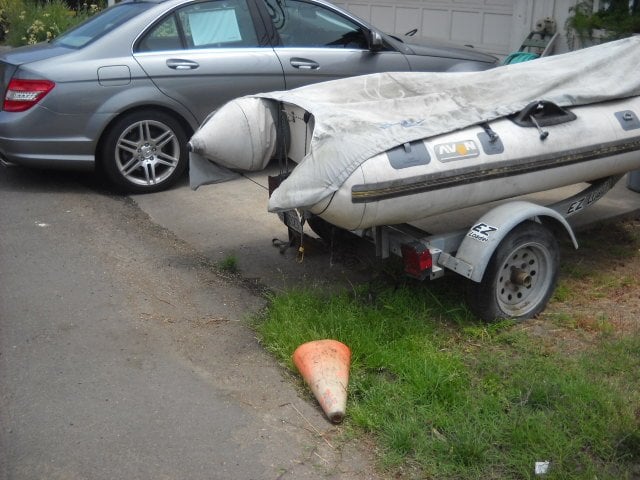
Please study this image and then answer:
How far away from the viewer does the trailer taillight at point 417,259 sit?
5.09m

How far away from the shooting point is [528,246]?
211 inches

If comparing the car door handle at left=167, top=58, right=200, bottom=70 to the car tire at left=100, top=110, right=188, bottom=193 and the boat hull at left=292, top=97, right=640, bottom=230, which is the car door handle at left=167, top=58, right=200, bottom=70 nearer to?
the car tire at left=100, top=110, right=188, bottom=193

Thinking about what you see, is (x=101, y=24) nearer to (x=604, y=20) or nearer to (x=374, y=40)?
(x=374, y=40)

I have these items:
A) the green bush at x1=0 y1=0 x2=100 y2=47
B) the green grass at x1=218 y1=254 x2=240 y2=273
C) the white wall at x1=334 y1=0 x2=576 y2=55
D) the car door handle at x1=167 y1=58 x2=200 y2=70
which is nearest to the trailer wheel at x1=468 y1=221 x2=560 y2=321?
the green grass at x1=218 y1=254 x2=240 y2=273

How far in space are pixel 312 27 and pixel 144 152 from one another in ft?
6.85

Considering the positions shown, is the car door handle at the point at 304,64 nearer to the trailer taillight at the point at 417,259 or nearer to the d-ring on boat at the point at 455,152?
the d-ring on boat at the point at 455,152

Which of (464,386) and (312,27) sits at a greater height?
(312,27)

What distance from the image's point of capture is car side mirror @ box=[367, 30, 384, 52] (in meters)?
8.60

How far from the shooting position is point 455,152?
5.07 meters

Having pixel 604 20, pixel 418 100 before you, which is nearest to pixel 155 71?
pixel 418 100

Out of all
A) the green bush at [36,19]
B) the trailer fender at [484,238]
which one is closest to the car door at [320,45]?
the trailer fender at [484,238]

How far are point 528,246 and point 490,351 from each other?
728mm

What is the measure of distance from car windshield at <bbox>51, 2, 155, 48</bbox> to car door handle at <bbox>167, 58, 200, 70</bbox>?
21.9 inches

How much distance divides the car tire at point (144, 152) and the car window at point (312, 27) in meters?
1.45
